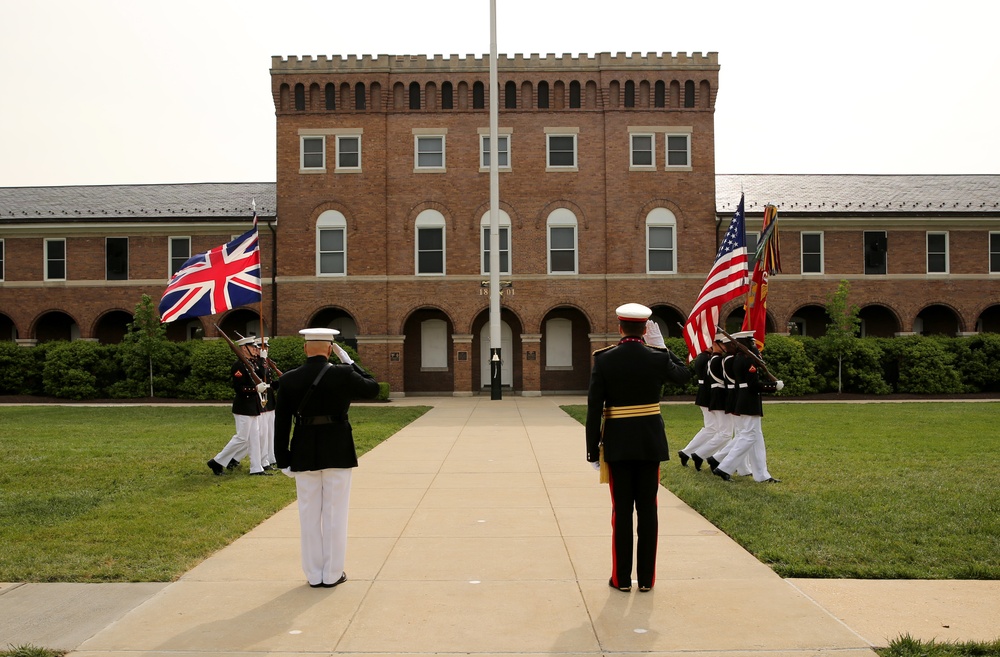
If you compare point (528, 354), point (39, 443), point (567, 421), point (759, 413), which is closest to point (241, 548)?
point (759, 413)

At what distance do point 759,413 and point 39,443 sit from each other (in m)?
13.8

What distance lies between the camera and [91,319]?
117 feet

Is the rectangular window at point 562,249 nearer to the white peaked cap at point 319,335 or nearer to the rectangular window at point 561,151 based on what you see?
the rectangular window at point 561,151

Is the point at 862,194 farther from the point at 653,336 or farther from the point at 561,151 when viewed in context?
the point at 653,336

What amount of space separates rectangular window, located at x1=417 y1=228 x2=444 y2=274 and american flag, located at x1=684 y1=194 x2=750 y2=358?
22033mm

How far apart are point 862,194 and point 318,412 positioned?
118ft

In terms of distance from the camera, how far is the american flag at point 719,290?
12.8m

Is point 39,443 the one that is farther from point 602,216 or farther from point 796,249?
point 796,249

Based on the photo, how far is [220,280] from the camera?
14156 mm

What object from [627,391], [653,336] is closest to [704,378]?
[653,336]

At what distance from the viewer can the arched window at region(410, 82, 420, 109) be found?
35.6m

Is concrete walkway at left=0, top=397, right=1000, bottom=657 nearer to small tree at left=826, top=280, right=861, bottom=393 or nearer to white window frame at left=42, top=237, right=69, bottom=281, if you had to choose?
small tree at left=826, top=280, right=861, bottom=393

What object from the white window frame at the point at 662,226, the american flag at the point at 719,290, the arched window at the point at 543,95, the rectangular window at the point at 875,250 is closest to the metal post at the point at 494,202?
the arched window at the point at 543,95

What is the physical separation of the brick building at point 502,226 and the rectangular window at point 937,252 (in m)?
0.06
